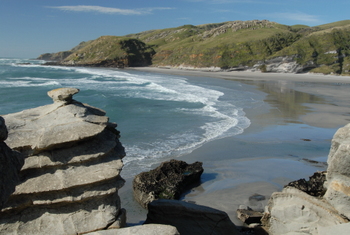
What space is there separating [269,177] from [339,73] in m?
66.2

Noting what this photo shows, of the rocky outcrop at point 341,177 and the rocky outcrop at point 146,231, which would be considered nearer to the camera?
the rocky outcrop at point 146,231

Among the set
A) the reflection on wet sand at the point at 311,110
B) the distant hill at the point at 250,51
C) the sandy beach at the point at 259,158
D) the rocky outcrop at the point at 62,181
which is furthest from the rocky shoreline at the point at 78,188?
the distant hill at the point at 250,51

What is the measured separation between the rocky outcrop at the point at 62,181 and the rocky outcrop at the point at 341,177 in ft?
13.5

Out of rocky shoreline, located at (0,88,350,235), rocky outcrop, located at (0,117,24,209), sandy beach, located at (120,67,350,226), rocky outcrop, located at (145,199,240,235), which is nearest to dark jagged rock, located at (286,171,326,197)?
rocky shoreline, located at (0,88,350,235)

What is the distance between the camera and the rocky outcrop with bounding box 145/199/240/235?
593cm

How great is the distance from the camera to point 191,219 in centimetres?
604

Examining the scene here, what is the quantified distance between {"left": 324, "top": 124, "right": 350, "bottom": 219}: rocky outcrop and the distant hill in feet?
225

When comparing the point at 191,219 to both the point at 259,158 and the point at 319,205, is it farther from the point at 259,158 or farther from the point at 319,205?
the point at 259,158

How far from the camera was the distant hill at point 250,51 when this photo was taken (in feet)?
249

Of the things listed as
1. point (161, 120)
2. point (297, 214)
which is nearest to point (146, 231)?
point (297, 214)

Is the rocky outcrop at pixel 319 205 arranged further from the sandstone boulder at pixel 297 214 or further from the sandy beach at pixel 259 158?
the sandy beach at pixel 259 158

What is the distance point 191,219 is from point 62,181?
2.59 meters

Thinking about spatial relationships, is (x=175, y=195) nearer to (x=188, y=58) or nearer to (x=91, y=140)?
(x=91, y=140)

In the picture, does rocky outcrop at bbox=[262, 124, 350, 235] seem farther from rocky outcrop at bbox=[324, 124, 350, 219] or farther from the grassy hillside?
the grassy hillside
